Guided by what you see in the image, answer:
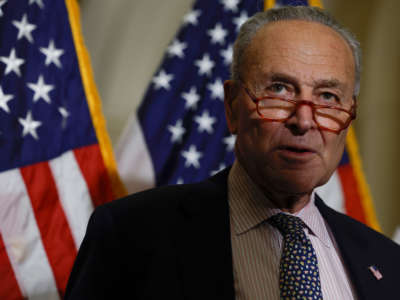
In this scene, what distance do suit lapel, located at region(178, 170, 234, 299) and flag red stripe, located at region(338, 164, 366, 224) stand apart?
1266 millimetres

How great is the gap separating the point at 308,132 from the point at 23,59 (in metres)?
1.24

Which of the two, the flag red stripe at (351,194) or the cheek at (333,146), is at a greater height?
the cheek at (333,146)

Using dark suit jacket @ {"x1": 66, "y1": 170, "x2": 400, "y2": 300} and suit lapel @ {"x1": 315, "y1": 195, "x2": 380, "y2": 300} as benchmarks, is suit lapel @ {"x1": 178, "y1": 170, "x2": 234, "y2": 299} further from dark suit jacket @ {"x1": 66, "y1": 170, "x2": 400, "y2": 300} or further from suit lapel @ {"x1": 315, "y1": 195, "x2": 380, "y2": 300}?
suit lapel @ {"x1": 315, "y1": 195, "x2": 380, "y2": 300}

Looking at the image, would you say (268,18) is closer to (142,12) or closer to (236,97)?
(236,97)

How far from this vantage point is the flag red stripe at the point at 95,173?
1929 millimetres

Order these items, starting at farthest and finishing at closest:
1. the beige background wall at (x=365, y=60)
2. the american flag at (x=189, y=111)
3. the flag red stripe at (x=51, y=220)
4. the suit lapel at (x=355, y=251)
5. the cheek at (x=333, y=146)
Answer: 1. the beige background wall at (x=365, y=60)
2. the american flag at (x=189, y=111)
3. the flag red stripe at (x=51, y=220)
4. the suit lapel at (x=355, y=251)
5. the cheek at (x=333, y=146)

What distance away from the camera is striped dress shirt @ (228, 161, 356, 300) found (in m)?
1.12

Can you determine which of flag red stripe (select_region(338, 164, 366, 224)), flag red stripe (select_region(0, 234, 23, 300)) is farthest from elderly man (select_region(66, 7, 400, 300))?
flag red stripe (select_region(338, 164, 366, 224))

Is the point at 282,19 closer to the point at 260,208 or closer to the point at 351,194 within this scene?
the point at 260,208

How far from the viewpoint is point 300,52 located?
3.77ft

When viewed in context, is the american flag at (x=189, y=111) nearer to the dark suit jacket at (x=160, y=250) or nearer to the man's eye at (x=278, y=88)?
the dark suit jacket at (x=160, y=250)

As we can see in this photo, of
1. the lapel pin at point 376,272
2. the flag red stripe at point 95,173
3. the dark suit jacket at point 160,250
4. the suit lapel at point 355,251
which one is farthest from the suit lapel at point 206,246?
the flag red stripe at point 95,173

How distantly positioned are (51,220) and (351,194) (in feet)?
4.73

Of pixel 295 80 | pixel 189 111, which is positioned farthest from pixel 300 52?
pixel 189 111
